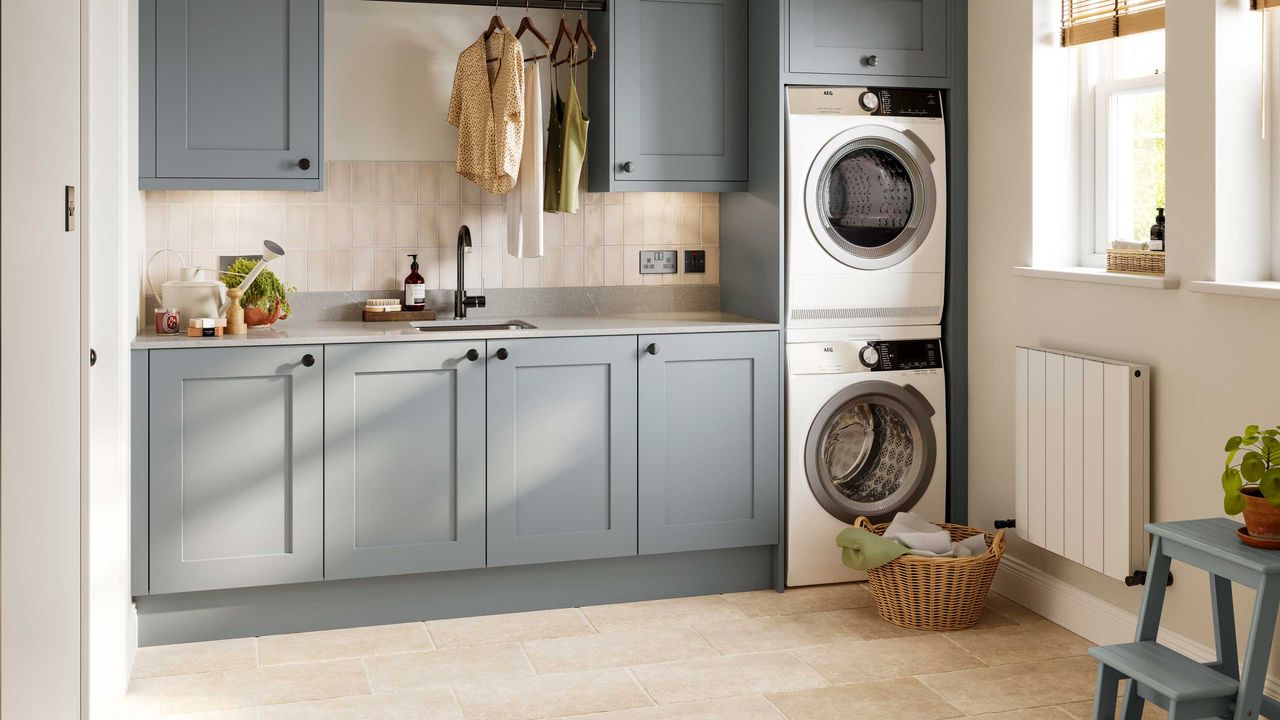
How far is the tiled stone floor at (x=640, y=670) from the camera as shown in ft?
9.70

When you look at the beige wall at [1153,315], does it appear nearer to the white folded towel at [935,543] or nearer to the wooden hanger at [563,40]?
the white folded towel at [935,543]

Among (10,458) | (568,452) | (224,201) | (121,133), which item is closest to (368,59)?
(224,201)

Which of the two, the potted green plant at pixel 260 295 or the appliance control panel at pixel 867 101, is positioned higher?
the appliance control panel at pixel 867 101

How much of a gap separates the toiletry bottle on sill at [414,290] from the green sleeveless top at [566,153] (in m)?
0.49

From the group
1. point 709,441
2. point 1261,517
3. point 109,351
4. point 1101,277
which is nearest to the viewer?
point 1261,517

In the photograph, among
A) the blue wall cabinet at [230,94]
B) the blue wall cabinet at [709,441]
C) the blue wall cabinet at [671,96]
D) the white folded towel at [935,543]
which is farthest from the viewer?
the blue wall cabinet at [671,96]

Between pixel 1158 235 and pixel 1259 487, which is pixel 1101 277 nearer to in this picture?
pixel 1158 235

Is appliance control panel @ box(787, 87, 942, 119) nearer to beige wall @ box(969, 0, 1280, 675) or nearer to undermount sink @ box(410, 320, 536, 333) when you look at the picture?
beige wall @ box(969, 0, 1280, 675)

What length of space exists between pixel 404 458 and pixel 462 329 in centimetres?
61

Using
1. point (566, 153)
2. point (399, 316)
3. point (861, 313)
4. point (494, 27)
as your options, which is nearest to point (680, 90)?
point (566, 153)

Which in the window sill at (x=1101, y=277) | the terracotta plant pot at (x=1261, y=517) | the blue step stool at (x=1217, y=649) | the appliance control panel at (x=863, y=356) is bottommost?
the blue step stool at (x=1217, y=649)

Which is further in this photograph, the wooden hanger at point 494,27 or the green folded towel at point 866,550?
the wooden hanger at point 494,27

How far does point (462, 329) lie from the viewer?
13.1 feet

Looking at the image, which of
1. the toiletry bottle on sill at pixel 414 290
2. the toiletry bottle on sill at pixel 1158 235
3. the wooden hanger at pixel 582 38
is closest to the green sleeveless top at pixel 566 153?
the wooden hanger at pixel 582 38
